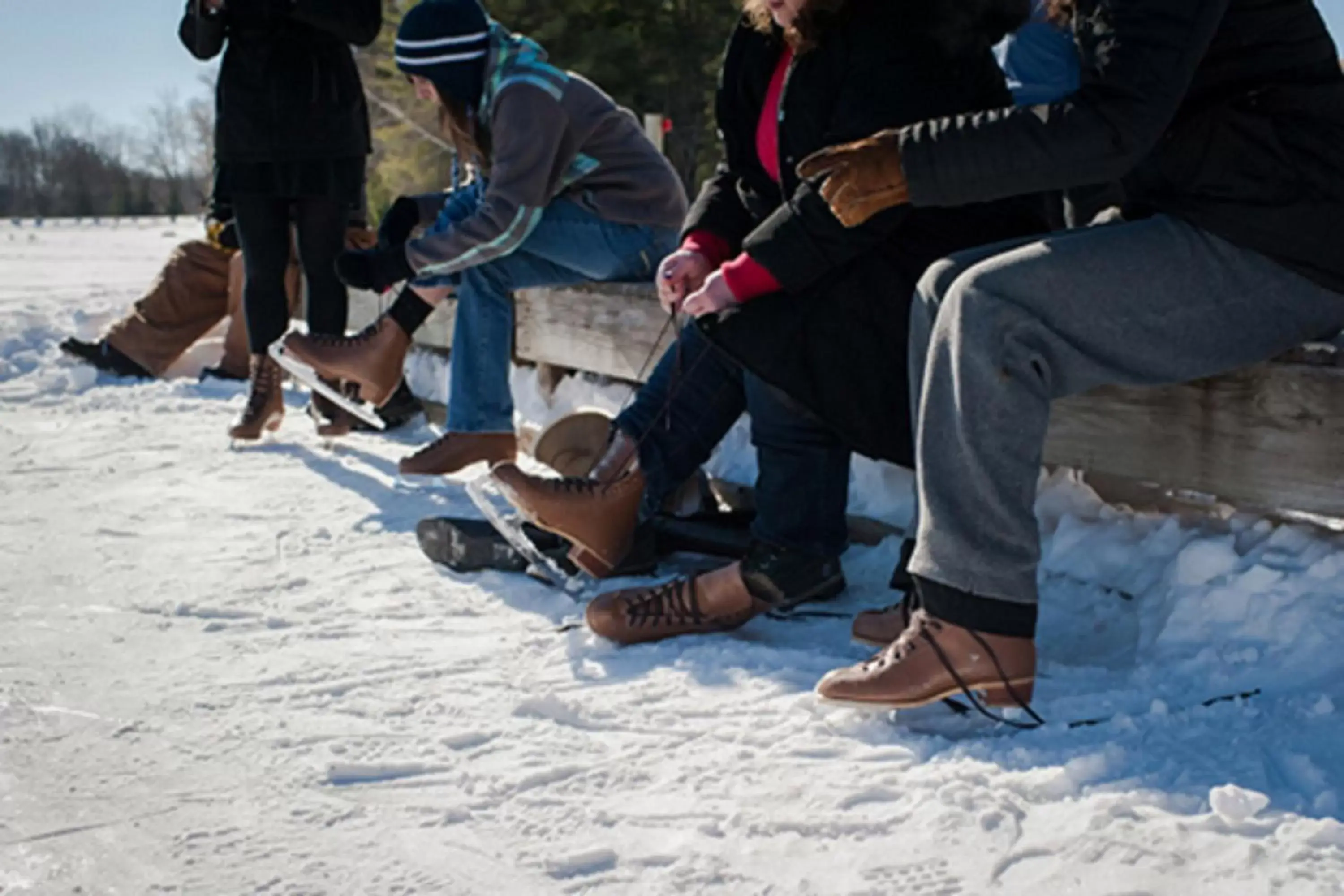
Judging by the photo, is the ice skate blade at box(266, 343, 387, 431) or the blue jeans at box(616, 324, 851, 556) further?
the ice skate blade at box(266, 343, 387, 431)

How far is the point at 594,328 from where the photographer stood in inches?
176

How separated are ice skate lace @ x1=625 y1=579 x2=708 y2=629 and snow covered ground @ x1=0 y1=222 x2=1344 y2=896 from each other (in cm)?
7

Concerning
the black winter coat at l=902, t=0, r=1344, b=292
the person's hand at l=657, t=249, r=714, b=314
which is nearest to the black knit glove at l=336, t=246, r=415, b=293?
the person's hand at l=657, t=249, r=714, b=314

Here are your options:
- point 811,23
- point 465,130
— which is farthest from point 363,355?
point 811,23

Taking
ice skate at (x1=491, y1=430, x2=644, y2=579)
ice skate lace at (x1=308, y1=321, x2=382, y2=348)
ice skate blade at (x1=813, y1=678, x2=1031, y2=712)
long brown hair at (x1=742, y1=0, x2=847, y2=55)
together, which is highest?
long brown hair at (x1=742, y1=0, x2=847, y2=55)

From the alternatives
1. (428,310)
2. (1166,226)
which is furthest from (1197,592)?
(428,310)

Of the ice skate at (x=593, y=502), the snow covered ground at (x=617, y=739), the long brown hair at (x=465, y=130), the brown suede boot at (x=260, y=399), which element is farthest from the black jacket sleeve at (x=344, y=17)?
the ice skate at (x=593, y=502)

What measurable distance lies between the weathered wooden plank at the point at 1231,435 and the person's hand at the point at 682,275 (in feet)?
2.69

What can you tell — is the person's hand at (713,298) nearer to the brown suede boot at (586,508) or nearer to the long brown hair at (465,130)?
the brown suede boot at (586,508)

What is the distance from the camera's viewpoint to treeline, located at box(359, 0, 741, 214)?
10219 millimetres

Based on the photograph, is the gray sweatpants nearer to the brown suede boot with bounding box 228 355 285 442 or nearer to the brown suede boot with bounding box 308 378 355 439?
the brown suede boot with bounding box 308 378 355 439

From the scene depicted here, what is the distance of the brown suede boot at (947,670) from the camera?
2.14 m

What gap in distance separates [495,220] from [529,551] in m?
1.16

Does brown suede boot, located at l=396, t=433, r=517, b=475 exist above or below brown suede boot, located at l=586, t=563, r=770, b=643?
above
